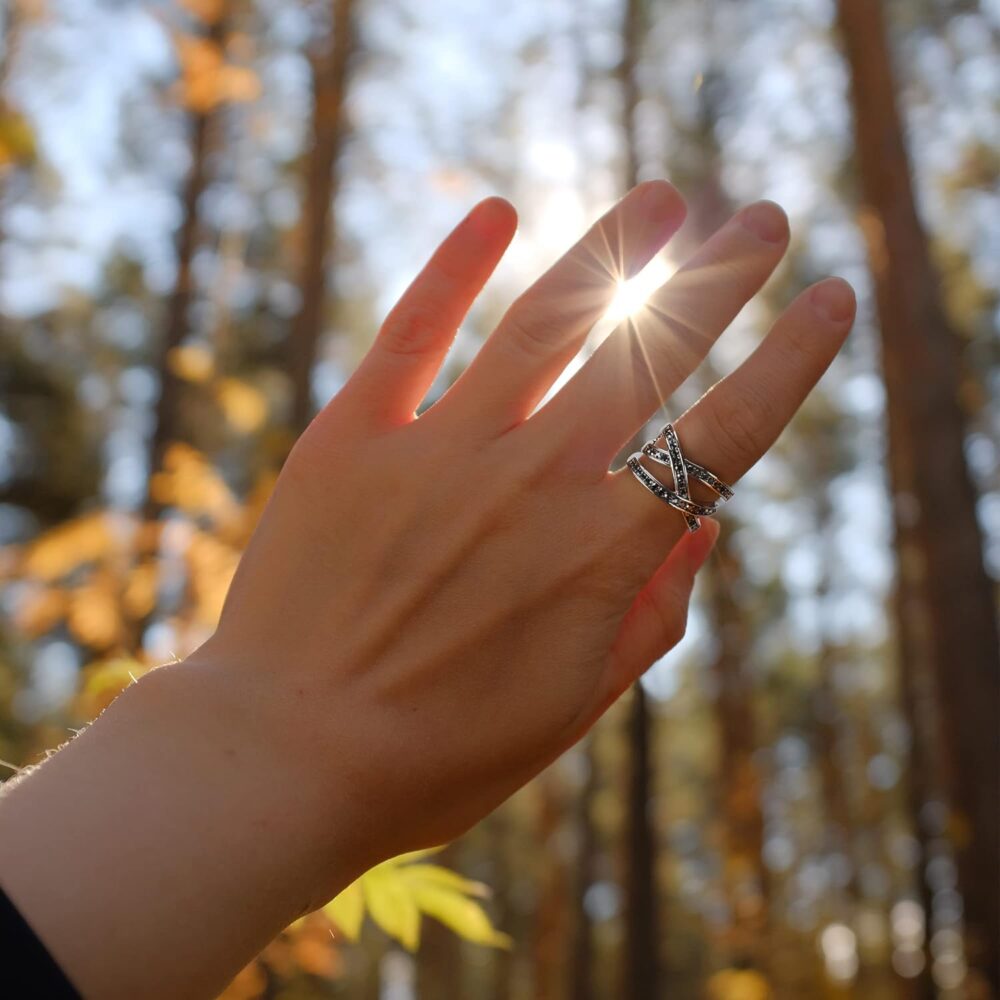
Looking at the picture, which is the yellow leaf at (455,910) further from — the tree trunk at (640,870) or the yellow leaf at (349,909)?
the tree trunk at (640,870)

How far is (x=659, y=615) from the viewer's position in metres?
1.19

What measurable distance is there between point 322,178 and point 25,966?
24.2 feet

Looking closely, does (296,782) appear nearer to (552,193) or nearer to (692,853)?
(552,193)

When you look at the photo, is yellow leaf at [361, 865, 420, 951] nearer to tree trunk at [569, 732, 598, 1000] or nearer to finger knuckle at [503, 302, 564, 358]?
finger knuckle at [503, 302, 564, 358]

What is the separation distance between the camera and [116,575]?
3.24m

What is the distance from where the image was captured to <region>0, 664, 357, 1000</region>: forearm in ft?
2.23

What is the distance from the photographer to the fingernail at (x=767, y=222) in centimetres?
117

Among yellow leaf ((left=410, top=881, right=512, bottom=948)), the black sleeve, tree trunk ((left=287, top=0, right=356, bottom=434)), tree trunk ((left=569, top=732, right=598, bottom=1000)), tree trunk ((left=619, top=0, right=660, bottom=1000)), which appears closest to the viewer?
the black sleeve

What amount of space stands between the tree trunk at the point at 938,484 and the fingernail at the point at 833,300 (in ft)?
12.8

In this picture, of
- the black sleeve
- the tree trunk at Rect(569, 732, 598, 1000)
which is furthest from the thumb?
the tree trunk at Rect(569, 732, 598, 1000)

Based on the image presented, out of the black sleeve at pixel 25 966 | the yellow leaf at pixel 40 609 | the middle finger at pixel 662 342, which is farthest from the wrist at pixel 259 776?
the yellow leaf at pixel 40 609

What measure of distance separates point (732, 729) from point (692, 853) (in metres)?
20.4

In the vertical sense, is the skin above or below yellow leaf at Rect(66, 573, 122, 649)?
below

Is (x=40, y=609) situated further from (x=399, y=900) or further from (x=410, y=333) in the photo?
(x=410, y=333)
